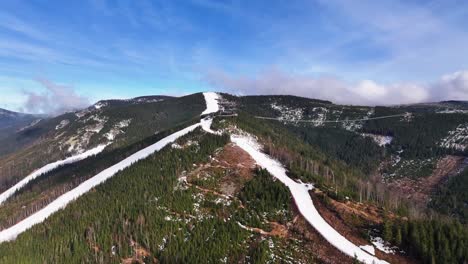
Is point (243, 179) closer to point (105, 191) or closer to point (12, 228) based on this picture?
point (105, 191)

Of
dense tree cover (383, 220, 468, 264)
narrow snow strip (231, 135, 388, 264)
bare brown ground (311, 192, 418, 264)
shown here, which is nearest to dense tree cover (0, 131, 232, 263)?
narrow snow strip (231, 135, 388, 264)

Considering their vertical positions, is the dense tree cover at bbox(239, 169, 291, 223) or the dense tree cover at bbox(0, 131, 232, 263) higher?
the dense tree cover at bbox(239, 169, 291, 223)

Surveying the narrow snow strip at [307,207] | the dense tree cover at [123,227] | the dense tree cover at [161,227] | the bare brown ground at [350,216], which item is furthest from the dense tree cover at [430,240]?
the dense tree cover at [123,227]

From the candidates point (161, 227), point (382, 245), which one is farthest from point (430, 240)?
point (161, 227)

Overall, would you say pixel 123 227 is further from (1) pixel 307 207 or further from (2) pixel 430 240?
(2) pixel 430 240

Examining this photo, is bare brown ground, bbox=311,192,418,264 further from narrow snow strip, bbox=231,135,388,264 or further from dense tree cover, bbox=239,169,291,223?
dense tree cover, bbox=239,169,291,223
